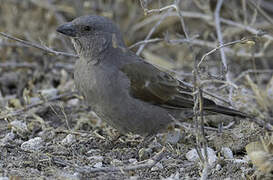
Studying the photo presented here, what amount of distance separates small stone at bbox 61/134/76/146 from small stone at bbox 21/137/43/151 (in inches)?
9.4

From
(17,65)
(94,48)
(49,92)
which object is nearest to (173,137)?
(94,48)

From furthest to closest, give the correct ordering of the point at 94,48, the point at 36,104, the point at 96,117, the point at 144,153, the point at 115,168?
the point at 96,117 → the point at 36,104 → the point at 94,48 → the point at 144,153 → the point at 115,168

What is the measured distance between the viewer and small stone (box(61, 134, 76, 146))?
4.61 m

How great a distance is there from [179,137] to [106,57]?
1.25 meters

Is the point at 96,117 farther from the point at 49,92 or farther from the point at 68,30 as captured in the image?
the point at 68,30

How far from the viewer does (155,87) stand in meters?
4.73

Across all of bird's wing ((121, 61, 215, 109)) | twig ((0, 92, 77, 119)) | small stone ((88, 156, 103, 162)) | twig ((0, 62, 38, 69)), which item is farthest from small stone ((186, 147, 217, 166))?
twig ((0, 62, 38, 69))

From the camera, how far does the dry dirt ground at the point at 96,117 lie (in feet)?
12.8

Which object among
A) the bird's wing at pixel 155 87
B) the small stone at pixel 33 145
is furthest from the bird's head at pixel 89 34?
the small stone at pixel 33 145

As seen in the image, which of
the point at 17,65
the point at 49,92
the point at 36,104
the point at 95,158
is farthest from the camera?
the point at 17,65

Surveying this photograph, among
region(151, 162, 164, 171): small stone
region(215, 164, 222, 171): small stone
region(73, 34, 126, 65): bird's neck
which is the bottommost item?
region(215, 164, 222, 171): small stone

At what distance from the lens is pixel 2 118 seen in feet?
16.7

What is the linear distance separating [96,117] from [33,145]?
120cm

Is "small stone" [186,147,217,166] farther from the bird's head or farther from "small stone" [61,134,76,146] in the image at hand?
the bird's head
